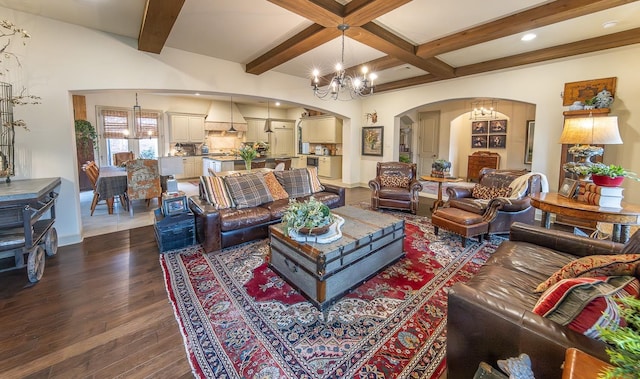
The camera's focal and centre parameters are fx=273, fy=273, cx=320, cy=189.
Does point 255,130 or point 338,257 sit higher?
point 255,130

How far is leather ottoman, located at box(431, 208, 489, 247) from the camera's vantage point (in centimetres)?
345

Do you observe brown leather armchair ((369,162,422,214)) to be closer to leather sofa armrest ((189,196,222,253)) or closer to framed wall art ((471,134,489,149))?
leather sofa armrest ((189,196,222,253))

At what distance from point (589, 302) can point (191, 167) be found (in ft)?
33.0

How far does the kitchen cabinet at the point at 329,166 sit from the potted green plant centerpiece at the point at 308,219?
23.0 feet

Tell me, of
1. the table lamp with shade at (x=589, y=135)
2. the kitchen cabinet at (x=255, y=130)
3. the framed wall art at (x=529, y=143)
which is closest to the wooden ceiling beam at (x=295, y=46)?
the table lamp with shade at (x=589, y=135)

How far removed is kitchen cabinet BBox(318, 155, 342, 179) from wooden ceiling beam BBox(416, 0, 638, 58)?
547cm

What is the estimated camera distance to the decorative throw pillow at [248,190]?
149 inches

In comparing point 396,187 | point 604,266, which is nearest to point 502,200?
point 396,187

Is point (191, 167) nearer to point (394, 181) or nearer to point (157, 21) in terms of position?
point (157, 21)

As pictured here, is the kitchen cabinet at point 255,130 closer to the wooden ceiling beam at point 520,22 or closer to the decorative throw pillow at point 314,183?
the decorative throw pillow at point 314,183

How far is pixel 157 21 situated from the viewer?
303 cm

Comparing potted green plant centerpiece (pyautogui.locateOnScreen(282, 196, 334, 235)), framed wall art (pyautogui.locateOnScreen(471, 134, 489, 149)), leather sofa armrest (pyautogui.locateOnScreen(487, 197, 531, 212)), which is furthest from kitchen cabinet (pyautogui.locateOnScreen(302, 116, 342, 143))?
potted green plant centerpiece (pyautogui.locateOnScreen(282, 196, 334, 235))

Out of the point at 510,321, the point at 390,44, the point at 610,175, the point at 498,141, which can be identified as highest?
the point at 390,44

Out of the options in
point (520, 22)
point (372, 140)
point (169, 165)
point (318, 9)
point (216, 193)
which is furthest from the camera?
point (372, 140)
